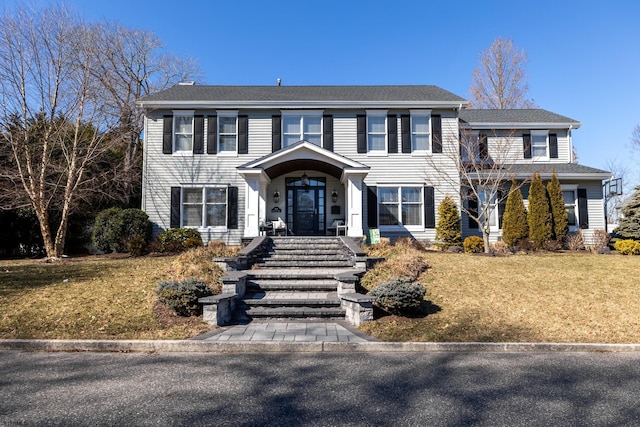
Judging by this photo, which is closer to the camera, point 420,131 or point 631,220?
point 631,220

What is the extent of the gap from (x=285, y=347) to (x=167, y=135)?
41.1 ft

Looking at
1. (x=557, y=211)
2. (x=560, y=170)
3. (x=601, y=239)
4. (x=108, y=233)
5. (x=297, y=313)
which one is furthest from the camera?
(x=560, y=170)

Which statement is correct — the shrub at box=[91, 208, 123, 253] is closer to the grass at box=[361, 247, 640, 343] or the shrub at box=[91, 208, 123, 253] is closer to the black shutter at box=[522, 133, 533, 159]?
the grass at box=[361, 247, 640, 343]

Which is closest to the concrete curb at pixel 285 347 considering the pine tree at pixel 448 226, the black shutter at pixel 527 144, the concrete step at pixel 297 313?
the concrete step at pixel 297 313

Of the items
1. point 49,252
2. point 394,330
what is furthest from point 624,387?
point 49,252

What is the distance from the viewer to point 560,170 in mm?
16141

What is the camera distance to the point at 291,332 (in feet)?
19.5

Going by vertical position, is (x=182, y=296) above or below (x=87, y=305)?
above

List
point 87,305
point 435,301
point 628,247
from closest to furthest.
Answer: point 87,305 < point 435,301 < point 628,247

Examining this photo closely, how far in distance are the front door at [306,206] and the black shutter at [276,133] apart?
1.47 m

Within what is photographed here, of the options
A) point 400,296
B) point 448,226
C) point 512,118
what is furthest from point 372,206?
point 400,296

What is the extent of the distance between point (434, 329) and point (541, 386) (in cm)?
215

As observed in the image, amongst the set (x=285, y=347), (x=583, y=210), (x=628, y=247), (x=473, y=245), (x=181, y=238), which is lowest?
(x=285, y=347)

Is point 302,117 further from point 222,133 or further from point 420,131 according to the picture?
point 420,131
